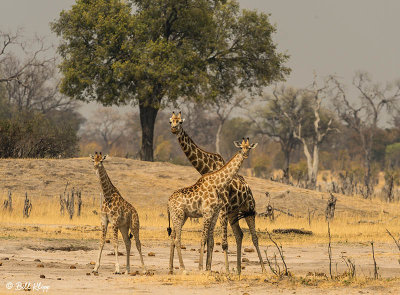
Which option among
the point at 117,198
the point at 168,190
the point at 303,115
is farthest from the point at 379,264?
the point at 303,115

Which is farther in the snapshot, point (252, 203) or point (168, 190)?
point (168, 190)

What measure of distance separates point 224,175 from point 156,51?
25.4 m

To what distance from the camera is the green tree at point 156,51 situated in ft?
126

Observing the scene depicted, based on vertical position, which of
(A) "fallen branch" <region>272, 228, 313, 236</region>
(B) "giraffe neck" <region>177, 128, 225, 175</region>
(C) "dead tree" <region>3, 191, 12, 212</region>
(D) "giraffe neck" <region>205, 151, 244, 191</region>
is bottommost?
(A) "fallen branch" <region>272, 228, 313, 236</region>

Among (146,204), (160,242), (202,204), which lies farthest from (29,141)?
(202,204)

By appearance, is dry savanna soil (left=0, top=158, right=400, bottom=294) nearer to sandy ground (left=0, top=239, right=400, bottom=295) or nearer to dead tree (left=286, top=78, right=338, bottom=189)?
sandy ground (left=0, top=239, right=400, bottom=295)

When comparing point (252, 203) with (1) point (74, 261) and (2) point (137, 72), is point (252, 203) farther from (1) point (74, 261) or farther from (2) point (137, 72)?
(2) point (137, 72)

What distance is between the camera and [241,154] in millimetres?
13492

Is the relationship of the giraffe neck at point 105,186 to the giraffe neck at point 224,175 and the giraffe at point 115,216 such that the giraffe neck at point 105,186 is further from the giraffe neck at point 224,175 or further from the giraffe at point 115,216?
the giraffe neck at point 224,175

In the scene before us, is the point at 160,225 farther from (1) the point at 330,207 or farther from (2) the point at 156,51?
(2) the point at 156,51

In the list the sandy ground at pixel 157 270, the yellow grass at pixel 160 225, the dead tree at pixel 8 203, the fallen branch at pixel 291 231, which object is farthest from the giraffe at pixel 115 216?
the dead tree at pixel 8 203

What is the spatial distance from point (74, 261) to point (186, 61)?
24.3m

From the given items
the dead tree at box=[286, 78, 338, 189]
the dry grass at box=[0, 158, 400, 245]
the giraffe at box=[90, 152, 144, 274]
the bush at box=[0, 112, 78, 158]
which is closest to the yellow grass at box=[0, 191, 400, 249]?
the dry grass at box=[0, 158, 400, 245]

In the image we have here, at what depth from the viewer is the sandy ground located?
37.8 ft
